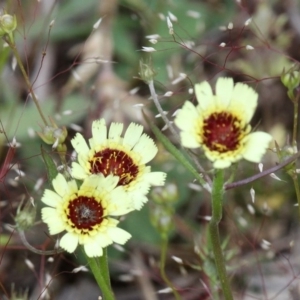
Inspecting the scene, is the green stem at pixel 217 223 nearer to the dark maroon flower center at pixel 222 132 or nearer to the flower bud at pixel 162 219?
the dark maroon flower center at pixel 222 132

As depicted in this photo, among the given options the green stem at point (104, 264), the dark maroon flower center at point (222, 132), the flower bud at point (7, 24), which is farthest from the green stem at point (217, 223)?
the flower bud at point (7, 24)

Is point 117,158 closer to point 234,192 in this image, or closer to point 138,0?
point 234,192

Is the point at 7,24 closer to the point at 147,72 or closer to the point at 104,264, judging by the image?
the point at 147,72

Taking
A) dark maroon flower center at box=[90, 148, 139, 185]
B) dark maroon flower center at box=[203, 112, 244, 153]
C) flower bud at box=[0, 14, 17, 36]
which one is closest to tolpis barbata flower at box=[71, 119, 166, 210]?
dark maroon flower center at box=[90, 148, 139, 185]

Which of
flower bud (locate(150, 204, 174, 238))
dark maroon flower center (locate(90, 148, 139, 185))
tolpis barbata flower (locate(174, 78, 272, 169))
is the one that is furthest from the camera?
flower bud (locate(150, 204, 174, 238))

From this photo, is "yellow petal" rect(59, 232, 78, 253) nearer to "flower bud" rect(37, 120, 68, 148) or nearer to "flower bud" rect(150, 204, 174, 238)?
"flower bud" rect(37, 120, 68, 148)

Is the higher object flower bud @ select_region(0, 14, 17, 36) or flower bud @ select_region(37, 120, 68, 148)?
flower bud @ select_region(0, 14, 17, 36)

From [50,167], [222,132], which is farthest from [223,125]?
[50,167]
